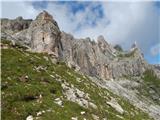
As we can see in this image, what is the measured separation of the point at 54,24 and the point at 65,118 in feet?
319

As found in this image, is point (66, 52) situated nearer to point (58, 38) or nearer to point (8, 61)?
point (58, 38)

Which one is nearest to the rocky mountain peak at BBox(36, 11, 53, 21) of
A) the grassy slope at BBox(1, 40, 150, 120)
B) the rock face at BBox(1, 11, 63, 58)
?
the rock face at BBox(1, 11, 63, 58)

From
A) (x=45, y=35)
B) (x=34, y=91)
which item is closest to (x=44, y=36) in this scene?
(x=45, y=35)

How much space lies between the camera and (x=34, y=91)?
5238cm

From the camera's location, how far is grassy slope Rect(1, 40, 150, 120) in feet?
153

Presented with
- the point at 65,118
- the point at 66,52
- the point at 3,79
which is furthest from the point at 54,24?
the point at 65,118

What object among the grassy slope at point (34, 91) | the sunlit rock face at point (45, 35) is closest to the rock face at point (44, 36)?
the sunlit rock face at point (45, 35)

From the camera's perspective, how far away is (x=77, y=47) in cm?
18988

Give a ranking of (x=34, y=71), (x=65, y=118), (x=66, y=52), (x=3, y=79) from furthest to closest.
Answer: (x=66, y=52), (x=34, y=71), (x=3, y=79), (x=65, y=118)

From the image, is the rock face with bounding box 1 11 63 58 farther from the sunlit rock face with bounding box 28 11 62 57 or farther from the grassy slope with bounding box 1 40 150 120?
the grassy slope with bounding box 1 40 150 120

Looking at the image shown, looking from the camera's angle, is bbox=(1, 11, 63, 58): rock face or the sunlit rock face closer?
the sunlit rock face

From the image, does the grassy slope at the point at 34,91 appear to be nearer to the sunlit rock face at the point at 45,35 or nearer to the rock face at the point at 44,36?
the sunlit rock face at the point at 45,35

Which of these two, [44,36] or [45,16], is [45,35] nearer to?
[44,36]

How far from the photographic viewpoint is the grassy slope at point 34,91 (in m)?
46.6
